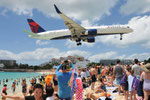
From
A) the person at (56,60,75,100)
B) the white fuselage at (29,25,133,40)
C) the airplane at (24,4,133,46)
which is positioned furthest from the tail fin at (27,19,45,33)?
the person at (56,60,75,100)

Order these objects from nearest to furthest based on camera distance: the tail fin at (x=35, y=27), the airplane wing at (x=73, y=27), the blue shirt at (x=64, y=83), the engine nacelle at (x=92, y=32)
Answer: the blue shirt at (x=64, y=83), the airplane wing at (x=73, y=27), the engine nacelle at (x=92, y=32), the tail fin at (x=35, y=27)

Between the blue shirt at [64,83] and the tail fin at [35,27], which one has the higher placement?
the tail fin at [35,27]

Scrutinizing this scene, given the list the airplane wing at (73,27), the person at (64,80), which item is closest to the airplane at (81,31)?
the airplane wing at (73,27)

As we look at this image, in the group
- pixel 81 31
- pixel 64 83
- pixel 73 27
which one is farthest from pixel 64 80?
pixel 81 31

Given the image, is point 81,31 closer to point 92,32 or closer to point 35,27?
point 92,32

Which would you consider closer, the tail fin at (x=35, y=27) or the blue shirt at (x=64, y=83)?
the blue shirt at (x=64, y=83)

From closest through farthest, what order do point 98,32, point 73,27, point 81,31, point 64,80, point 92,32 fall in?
point 64,80
point 92,32
point 98,32
point 73,27
point 81,31

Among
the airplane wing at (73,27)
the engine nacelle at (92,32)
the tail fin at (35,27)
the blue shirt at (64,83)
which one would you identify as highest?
the tail fin at (35,27)

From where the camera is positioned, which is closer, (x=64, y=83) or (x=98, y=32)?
(x=64, y=83)

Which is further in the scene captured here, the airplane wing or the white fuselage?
the white fuselage

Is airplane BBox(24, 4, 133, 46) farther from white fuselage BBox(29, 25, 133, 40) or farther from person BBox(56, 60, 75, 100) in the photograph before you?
person BBox(56, 60, 75, 100)

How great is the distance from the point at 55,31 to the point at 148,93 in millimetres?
27241

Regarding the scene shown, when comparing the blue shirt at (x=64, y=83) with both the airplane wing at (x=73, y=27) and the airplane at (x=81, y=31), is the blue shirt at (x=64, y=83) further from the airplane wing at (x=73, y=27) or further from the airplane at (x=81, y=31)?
the airplane wing at (x=73, y=27)

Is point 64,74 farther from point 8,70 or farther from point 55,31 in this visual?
point 8,70
